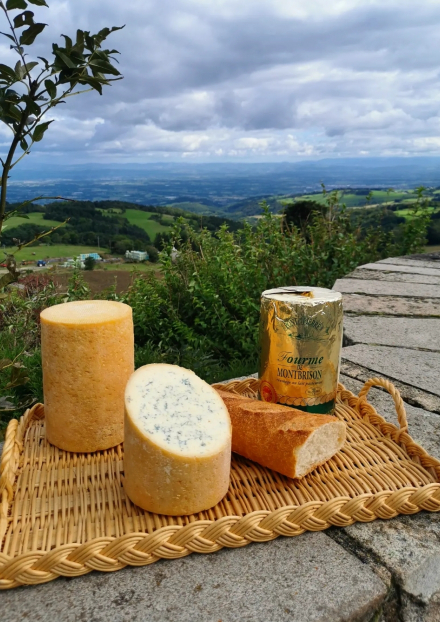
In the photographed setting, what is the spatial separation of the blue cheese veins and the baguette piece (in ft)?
0.49

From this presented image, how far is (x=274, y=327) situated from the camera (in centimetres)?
167

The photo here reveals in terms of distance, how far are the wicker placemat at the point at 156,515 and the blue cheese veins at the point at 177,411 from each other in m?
0.19

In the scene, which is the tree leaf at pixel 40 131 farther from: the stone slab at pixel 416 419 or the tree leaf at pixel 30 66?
the stone slab at pixel 416 419

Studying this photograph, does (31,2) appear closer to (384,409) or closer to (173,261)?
(384,409)

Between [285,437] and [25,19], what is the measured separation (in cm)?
155

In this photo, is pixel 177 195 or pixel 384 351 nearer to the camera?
pixel 384 351

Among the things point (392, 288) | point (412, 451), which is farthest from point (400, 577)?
point (392, 288)

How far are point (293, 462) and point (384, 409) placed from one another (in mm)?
847

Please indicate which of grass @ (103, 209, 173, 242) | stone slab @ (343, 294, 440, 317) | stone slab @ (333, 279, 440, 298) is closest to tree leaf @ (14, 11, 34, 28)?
stone slab @ (343, 294, 440, 317)

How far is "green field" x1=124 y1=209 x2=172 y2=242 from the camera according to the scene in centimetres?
563

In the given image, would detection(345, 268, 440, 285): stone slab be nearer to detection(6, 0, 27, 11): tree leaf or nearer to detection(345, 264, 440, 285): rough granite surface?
detection(345, 264, 440, 285): rough granite surface

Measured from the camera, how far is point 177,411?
4.65 feet

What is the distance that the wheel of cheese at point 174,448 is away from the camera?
1294mm

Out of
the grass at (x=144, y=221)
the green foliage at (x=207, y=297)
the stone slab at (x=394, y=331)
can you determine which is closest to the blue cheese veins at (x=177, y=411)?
the green foliage at (x=207, y=297)
